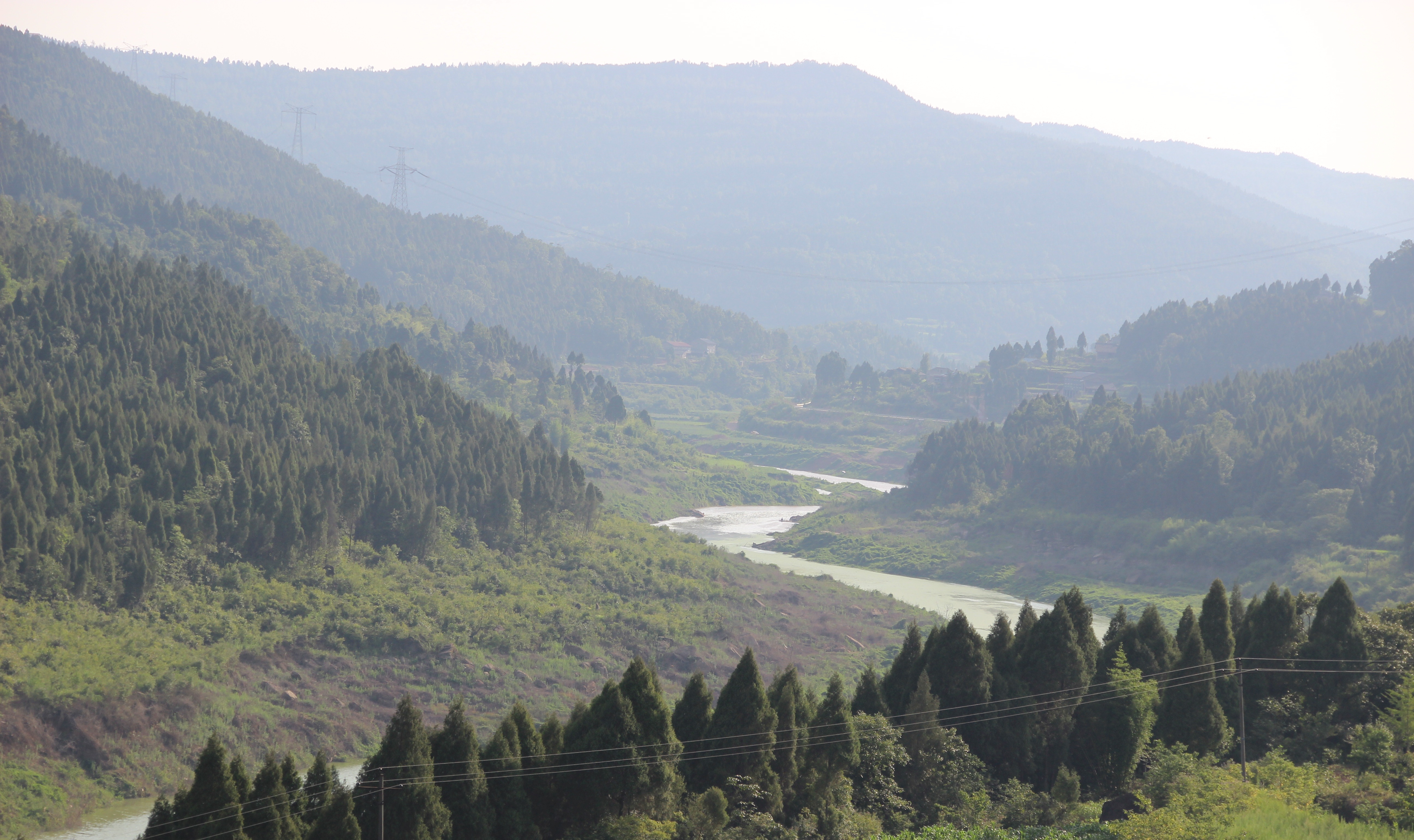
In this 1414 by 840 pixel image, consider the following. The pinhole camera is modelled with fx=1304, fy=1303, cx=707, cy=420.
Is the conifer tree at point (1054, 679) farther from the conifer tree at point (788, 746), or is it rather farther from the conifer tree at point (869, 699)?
the conifer tree at point (788, 746)

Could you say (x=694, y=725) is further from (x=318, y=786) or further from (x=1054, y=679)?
(x=1054, y=679)

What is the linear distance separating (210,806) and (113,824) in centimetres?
1607

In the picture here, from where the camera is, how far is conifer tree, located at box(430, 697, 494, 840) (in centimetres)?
3269

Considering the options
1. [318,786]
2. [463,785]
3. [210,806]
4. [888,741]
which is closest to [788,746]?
[888,741]

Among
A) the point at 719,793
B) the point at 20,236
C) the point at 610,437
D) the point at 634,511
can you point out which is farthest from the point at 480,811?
the point at 610,437

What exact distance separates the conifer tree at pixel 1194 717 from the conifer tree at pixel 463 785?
76.3 feet

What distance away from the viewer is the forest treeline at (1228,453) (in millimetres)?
89250

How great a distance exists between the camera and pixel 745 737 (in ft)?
121

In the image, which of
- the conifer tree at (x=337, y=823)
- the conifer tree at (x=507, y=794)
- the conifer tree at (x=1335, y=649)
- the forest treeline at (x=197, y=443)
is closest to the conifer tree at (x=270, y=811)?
the conifer tree at (x=337, y=823)

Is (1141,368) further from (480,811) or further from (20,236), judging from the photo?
(480,811)

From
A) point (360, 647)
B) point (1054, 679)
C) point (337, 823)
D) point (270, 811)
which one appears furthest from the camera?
point (360, 647)

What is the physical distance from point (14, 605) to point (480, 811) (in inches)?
1040

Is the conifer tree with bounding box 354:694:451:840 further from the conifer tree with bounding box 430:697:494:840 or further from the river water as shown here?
the river water

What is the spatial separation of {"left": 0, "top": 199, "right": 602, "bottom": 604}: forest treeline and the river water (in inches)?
971
